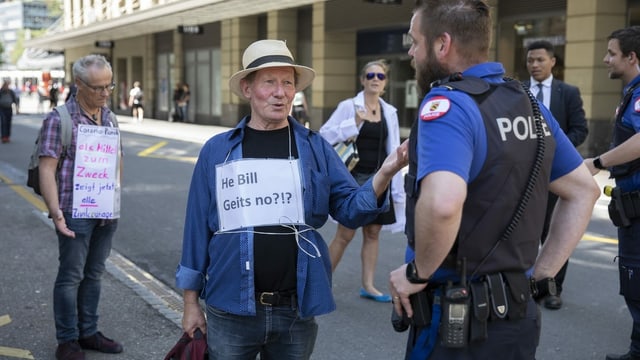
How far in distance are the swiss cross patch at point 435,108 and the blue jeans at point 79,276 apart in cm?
282

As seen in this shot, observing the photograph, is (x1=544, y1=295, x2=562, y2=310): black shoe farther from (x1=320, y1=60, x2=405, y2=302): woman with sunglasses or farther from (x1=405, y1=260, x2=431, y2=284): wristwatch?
(x1=405, y1=260, x2=431, y2=284): wristwatch

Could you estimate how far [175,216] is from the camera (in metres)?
9.61

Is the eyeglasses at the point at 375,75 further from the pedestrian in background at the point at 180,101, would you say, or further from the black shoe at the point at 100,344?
the pedestrian in background at the point at 180,101

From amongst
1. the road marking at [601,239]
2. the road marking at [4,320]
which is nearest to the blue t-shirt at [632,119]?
the road marking at [601,239]

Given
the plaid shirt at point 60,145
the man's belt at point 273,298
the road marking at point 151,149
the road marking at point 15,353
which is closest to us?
the man's belt at point 273,298

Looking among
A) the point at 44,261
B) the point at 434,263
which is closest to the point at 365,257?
the point at 44,261

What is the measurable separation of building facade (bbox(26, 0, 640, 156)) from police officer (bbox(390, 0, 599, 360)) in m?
2.49

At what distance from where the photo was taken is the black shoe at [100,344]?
15.1ft

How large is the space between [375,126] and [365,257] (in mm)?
1096

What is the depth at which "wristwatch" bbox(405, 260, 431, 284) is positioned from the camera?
7.48 ft

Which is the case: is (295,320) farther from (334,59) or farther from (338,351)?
(334,59)

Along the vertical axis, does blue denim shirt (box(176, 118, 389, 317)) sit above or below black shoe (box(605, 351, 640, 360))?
above

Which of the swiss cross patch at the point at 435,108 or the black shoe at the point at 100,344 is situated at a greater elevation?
the swiss cross patch at the point at 435,108

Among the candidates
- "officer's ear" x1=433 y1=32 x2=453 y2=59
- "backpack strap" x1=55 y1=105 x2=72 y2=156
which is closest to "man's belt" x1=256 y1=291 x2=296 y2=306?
"officer's ear" x1=433 y1=32 x2=453 y2=59
